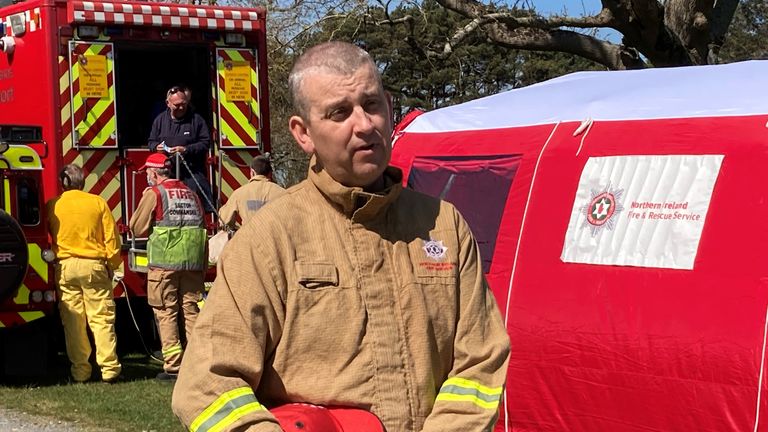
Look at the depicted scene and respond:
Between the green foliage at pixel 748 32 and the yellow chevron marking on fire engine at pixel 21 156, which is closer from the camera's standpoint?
the yellow chevron marking on fire engine at pixel 21 156

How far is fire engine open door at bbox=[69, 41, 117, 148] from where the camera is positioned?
1114 centimetres

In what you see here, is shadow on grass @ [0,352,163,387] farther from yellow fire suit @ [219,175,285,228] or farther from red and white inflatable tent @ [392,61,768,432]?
red and white inflatable tent @ [392,61,768,432]

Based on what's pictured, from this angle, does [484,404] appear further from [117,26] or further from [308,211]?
[117,26]

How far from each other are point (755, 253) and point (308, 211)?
3099mm

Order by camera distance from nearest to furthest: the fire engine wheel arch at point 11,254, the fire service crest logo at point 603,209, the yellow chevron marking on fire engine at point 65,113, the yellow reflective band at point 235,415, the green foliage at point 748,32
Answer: the yellow reflective band at point 235,415 < the fire service crest logo at point 603,209 < the fire engine wheel arch at point 11,254 < the yellow chevron marking on fire engine at point 65,113 < the green foliage at point 748,32

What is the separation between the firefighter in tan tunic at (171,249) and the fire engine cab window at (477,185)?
2.87 meters

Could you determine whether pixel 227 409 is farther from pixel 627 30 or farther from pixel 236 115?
pixel 627 30

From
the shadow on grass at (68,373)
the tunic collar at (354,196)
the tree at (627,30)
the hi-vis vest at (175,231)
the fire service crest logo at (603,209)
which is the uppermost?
the tree at (627,30)

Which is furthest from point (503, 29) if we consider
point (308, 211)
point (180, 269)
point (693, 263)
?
point (308, 211)

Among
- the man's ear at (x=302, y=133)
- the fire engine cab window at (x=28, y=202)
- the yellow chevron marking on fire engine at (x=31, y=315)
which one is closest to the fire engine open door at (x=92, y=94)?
the fire engine cab window at (x=28, y=202)

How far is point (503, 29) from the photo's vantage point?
13391mm

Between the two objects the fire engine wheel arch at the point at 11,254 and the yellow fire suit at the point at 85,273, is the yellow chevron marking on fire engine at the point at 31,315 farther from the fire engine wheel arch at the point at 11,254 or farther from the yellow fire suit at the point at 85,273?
the fire engine wheel arch at the point at 11,254

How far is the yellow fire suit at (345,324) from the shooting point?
285 centimetres

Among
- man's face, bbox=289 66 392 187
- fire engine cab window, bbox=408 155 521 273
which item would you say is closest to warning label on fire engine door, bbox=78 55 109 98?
fire engine cab window, bbox=408 155 521 273
